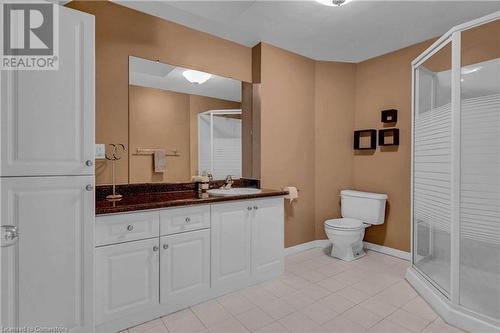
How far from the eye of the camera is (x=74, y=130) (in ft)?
4.82

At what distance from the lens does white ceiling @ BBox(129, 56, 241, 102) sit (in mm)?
2250

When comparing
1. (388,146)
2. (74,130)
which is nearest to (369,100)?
(388,146)

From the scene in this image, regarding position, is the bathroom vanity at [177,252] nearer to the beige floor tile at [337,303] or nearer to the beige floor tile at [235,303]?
the beige floor tile at [235,303]

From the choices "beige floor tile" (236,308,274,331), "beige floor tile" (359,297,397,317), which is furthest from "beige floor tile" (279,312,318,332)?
"beige floor tile" (359,297,397,317)

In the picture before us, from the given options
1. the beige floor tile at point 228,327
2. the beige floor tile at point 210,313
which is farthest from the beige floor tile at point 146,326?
the beige floor tile at point 228,327

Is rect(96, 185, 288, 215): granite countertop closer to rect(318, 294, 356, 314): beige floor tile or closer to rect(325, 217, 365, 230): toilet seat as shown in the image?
rect(325, 217, 365, 230): toilet seat

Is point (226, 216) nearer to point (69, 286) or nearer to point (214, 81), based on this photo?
point (69, 286)

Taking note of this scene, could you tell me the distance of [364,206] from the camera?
3.13 metres

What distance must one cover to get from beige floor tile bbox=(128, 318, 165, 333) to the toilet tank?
2389 mm

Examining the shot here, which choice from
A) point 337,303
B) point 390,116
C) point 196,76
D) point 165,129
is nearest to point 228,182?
point 165,129

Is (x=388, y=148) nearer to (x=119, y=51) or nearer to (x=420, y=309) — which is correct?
(x=420, y=309)

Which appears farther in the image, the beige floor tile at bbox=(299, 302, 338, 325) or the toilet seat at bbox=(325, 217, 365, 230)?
the toilet seat at bbox=(325, 217, 365, 230)

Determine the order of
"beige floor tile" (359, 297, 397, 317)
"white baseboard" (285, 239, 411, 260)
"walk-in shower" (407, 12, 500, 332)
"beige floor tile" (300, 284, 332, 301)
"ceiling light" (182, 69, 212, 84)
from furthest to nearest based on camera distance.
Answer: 1. "white baseboard" (285, 239, 411, 260)
2. "ceiling light" (182, 69, 212, 84)
3. "beige floor tile" (300, 284, 332, 301)
4. "beige floor tile" (359, 297, 397, 317)
5. "walk-in shower" (407, 12, 500, 332)

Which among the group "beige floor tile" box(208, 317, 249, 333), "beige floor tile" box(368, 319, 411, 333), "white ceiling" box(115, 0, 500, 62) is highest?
"white ceiling" box(115, 0, 500, 62)
